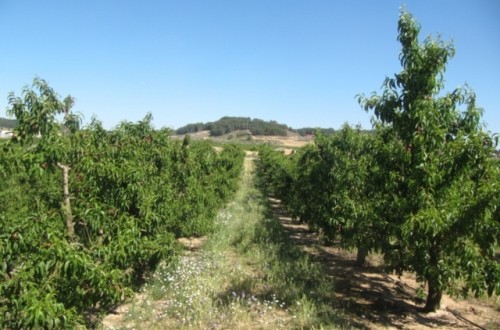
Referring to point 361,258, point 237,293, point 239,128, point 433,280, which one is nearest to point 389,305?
point 433,280

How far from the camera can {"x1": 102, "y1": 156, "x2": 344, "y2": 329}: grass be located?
7020mm

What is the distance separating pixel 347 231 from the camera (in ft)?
27.9

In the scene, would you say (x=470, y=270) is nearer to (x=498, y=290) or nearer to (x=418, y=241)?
(x=498, y=290)

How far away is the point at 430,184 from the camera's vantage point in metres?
6.62

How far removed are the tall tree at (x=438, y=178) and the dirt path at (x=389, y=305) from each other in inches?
44.5

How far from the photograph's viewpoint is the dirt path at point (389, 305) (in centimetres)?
761

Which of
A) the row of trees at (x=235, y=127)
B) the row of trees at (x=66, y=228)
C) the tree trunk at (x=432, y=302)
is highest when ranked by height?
the row of trees at (x=235, y=127)

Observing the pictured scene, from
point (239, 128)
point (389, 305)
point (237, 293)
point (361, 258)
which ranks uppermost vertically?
point (239, 128)

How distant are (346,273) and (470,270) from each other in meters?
5.01

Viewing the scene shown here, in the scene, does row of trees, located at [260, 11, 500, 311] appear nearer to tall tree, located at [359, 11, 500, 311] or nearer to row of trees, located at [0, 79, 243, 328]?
tall tree, located at [359, 11, 500, 311]

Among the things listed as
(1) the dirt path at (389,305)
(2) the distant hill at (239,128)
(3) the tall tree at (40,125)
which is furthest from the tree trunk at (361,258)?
(2) the distant hill at (239,128)

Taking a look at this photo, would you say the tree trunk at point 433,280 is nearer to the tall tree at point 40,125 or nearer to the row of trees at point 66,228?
the row of trees at point 66,228

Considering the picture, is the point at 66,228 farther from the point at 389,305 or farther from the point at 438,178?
the point at 389,305

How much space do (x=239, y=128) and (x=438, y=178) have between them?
436 feet
